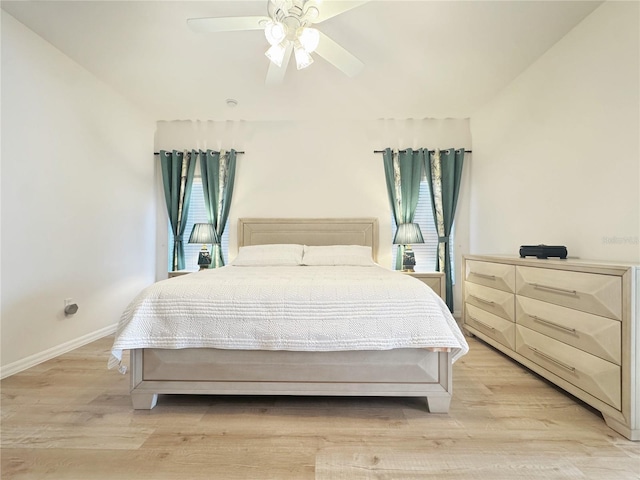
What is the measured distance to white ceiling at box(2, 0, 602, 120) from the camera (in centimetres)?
200

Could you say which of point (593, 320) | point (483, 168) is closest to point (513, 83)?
point (483, 168)

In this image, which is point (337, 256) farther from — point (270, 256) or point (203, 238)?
point (203, 238)

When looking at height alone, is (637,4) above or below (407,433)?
above

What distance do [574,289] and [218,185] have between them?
138 inches

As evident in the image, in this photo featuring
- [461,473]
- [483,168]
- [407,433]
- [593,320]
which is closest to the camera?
[461,473]

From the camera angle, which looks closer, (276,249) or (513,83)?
(513,83)

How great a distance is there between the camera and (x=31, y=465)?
1225mm

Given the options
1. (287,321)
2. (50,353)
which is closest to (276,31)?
(287,321)

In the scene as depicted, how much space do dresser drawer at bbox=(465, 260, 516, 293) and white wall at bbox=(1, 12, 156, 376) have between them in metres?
3.54

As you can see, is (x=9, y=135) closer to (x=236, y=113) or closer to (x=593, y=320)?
(x=236, y=113)

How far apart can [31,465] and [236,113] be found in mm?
3335

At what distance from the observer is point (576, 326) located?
164 centimetres

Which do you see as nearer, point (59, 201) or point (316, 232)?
point (59, 201)

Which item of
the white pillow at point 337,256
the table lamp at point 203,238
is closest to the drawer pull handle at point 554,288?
the white pillow at point 337,256
